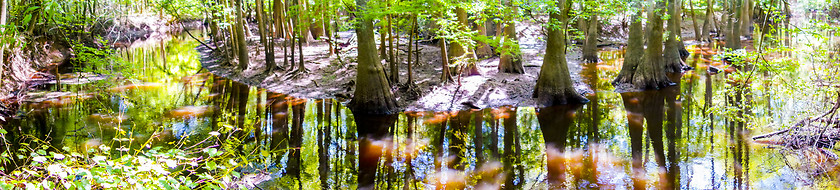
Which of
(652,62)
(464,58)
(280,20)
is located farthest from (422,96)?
(280,20)

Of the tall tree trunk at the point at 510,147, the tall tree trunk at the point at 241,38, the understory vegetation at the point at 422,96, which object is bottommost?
the tall tree trunk at the point at 510,147

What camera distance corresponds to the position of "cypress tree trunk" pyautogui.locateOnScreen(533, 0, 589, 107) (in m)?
15.5

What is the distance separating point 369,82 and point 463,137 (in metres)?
3.55

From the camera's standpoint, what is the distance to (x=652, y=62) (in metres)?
18.2

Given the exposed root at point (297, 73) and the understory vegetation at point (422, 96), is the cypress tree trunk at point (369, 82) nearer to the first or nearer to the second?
the understory vegetation at point (422, 96)

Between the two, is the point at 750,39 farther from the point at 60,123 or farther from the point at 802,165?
the point at 60,123

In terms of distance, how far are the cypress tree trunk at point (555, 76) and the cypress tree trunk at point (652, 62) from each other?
306cm

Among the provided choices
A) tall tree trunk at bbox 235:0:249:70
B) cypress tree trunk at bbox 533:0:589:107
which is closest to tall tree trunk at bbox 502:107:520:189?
cypress tree trunk at bbox 533:0:589:107

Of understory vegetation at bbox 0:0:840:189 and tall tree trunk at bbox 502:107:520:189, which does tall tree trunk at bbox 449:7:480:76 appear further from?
tall tree trunk at bbox 502:107:520:189

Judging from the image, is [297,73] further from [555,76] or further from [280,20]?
[555,76]

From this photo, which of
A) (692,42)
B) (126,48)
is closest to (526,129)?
(692,42)

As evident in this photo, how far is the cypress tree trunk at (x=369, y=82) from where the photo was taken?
15.0 meters

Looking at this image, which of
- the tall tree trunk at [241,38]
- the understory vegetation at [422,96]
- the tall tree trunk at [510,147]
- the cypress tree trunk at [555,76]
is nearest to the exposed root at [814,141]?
the understory vegetation at [422,96]

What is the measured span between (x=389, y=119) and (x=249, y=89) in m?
7.85
